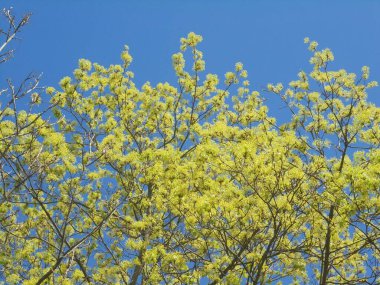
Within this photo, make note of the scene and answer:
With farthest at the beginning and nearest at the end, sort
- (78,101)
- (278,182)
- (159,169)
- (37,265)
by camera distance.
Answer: (78,101) → (37,265) → (159,169) → (278,182)

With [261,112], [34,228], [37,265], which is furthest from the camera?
[34,228]

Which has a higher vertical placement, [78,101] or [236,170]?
[78,101]

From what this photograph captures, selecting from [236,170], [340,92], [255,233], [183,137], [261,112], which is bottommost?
[255,233]

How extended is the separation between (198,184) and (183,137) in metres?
5.14

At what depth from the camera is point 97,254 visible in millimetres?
12344

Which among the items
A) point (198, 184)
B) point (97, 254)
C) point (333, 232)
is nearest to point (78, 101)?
point (97, 254)

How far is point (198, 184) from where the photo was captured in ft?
29.3

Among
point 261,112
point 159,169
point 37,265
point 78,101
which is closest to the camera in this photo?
point 159,169

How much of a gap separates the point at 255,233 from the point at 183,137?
576 centimetres

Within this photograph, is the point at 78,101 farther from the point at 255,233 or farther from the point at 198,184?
the point at 255,233

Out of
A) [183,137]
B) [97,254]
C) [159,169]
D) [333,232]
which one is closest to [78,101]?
[183,137]

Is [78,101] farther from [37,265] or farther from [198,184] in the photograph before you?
[198,184]

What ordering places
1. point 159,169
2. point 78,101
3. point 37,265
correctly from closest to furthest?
point 159,169 → point 37,265 → point 78,101

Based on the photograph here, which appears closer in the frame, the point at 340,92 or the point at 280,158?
the point at 280,158
